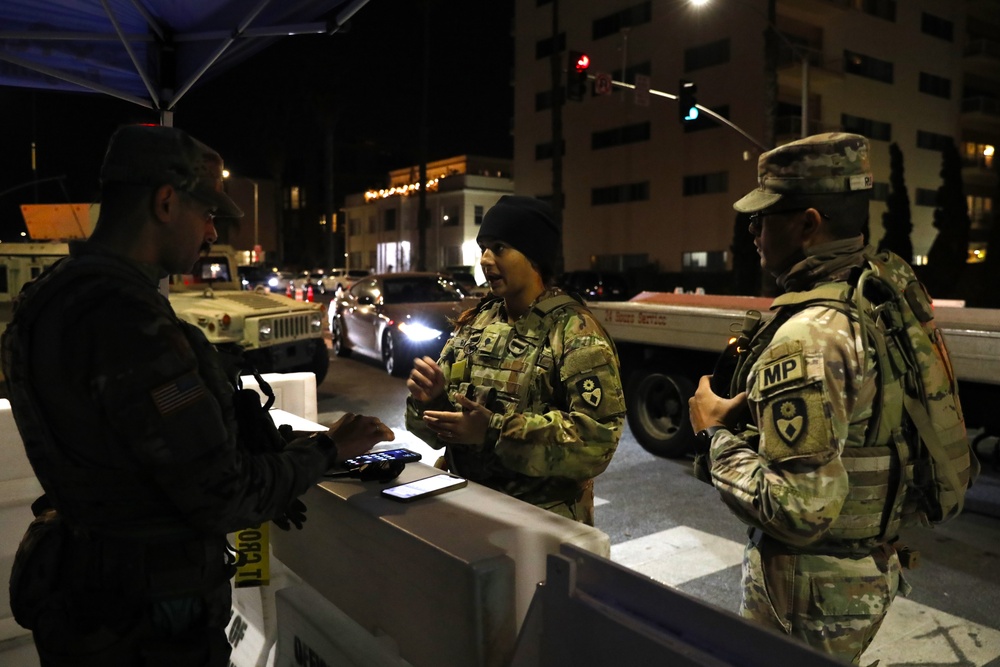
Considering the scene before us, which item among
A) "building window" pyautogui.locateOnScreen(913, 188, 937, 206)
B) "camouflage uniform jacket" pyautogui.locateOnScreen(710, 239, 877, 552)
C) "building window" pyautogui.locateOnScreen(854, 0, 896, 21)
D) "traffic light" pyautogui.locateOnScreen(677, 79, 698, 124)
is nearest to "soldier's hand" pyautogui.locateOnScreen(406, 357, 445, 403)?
"camouflage uniform jacket" pyautogui.locateOnScreen(710, 239, 877, 552)

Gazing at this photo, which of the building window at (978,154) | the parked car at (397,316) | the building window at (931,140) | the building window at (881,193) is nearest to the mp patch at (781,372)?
the parked car at (397,316)

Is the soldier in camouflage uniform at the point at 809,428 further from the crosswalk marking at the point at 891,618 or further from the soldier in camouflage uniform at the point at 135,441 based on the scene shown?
the crosswalk marking at the point at 891,618

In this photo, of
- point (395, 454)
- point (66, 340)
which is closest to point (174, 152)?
point (66, 340)

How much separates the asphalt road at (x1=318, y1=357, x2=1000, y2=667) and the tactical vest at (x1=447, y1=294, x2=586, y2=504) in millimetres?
904

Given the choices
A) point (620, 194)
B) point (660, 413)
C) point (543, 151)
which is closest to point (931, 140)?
point (620, 194)

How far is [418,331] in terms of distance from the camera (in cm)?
1159

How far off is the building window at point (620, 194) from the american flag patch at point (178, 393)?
3579 cm

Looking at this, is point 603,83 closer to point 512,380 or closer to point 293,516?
point 512,380

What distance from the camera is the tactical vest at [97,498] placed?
1574 mm

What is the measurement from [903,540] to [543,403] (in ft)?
12.1

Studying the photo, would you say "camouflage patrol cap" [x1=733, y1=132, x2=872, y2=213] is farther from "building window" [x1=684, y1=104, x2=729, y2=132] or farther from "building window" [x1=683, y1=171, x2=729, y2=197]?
"building window" [x1=683, y1=171, x2=729, y2=197]

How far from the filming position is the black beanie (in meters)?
2.72

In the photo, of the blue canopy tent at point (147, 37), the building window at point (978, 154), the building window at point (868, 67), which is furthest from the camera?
the building window at point (978, 154)

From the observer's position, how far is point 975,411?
5461 millimetres
